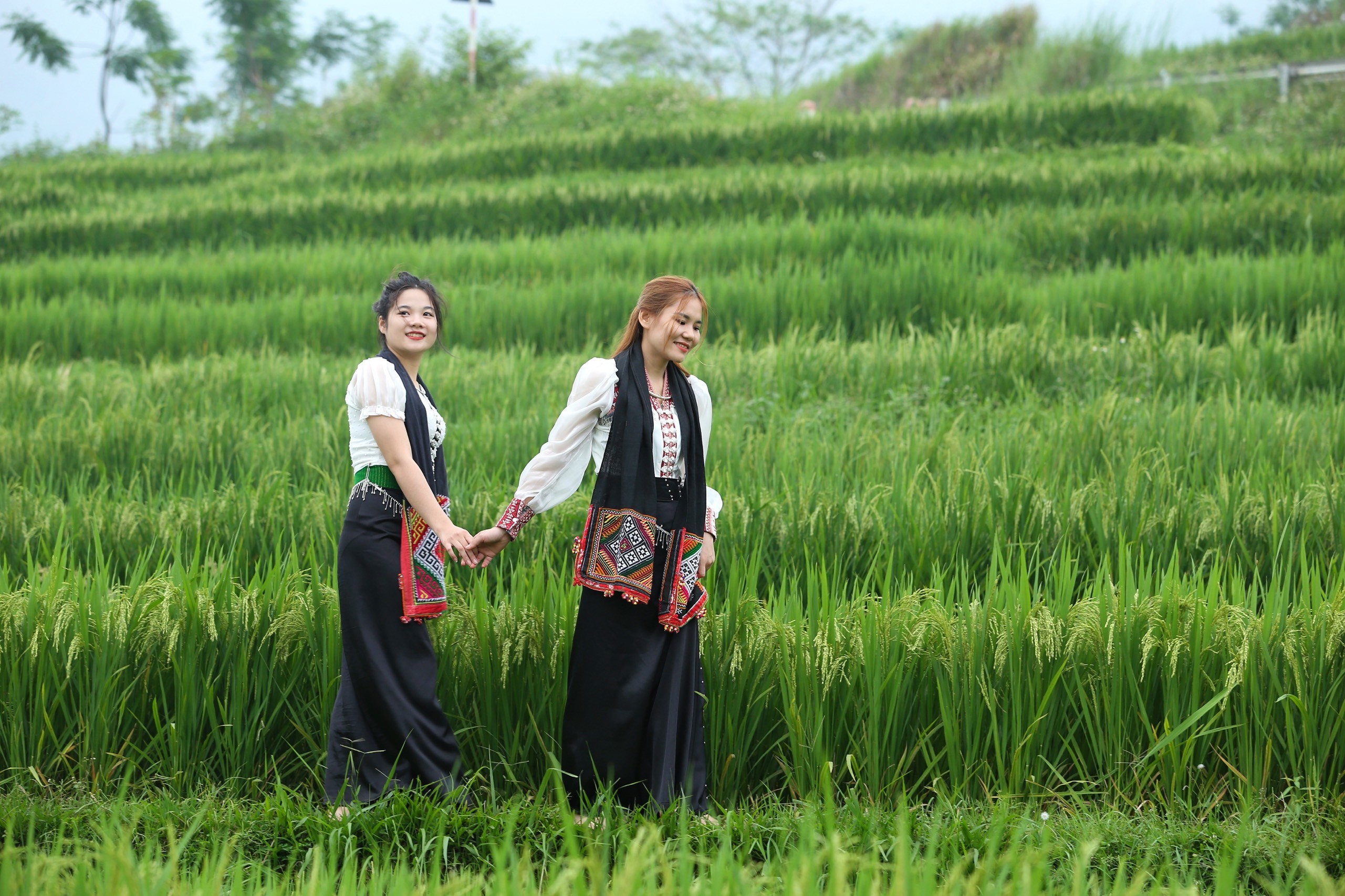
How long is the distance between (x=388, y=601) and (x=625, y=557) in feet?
1.83

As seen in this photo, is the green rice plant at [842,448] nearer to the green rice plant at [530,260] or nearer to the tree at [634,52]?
the green rice plant at [530,260]

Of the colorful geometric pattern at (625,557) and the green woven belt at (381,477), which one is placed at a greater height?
the green woven belt at (381,477)

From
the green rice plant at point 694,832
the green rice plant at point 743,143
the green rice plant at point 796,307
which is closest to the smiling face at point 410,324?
the green rice plant at point 694,832

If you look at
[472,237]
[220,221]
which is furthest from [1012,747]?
[220,221]

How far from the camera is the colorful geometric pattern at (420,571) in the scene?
2254 millimetres

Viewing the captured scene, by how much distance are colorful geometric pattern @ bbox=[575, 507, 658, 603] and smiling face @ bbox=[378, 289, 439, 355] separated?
634mm

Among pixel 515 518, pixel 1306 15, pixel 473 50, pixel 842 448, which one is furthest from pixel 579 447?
→ pixel 1306 15

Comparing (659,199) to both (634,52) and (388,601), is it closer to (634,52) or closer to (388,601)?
(388,601)

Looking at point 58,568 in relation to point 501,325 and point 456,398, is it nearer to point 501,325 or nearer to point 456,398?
point 456,398

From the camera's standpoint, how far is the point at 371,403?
2.26m

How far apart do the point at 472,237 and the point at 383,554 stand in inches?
317

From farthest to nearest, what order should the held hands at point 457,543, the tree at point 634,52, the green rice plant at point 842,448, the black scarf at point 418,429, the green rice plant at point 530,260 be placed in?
the tree at point 634,52 → the green rice plant at point 530,260 → the green rice plant at point 842,448 → the black scarf at point 418,429 → the held hands at point 457,543

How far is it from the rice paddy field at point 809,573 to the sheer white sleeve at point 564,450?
38 cm

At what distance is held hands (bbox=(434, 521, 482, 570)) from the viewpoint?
2.21 metres
